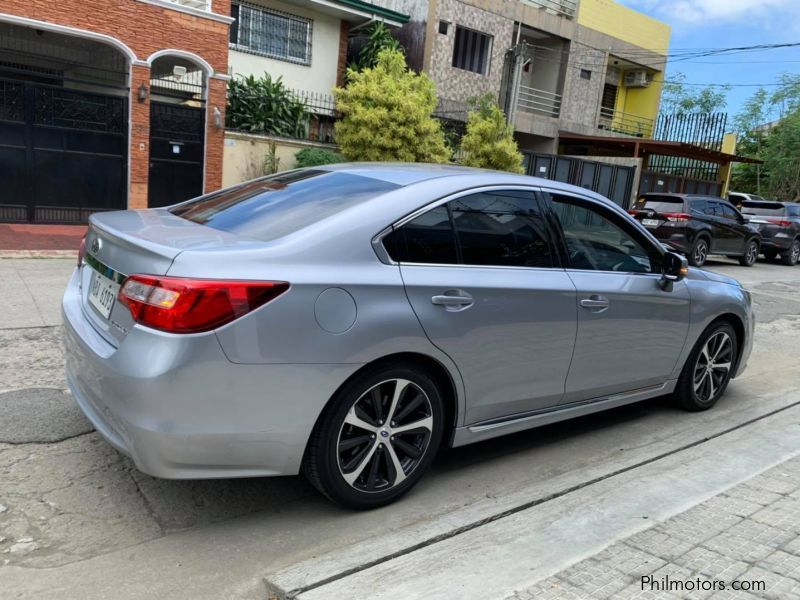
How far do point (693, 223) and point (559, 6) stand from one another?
1218 cm

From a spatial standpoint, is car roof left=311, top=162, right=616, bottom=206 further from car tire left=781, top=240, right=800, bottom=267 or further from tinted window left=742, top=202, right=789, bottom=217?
tinted window left=742, top=202, right=789, bottom=217

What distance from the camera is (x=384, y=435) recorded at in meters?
3.12

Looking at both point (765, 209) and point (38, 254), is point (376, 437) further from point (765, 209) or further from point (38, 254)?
point (765, 209)

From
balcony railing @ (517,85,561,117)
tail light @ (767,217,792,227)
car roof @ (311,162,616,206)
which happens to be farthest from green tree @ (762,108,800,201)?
car roof @ (311,162,616,206)

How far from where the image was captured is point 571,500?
3.36 m

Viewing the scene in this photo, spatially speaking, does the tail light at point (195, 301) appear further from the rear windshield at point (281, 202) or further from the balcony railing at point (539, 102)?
the balcony railing at point (539, 102)

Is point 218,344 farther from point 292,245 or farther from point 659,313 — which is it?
point 659,313

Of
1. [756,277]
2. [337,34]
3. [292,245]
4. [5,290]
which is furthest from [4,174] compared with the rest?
[756,277]

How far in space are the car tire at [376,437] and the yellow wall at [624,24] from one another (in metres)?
24.1

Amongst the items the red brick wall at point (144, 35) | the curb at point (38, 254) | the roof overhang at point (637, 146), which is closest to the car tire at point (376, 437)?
the curb at point (38, 254)

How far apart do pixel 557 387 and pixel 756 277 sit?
42.8 feet

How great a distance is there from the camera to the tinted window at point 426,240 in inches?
125

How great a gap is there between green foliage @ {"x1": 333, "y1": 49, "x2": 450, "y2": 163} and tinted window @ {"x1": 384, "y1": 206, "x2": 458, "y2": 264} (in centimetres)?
1203

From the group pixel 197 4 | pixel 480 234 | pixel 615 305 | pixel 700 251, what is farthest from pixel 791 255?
pixel 480 234
